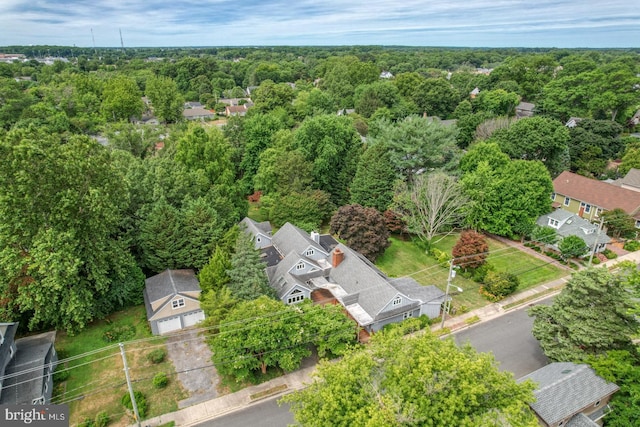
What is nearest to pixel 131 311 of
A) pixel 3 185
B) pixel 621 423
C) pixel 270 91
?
pixel 3 185

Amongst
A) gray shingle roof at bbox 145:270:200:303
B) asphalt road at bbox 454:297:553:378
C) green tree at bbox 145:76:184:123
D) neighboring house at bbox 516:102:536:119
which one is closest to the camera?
asphalt road at bbox 454:297:553:378

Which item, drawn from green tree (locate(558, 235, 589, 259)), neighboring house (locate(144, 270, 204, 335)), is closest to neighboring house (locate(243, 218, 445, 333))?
neighboring house (locate(144, 270, 204, 335))

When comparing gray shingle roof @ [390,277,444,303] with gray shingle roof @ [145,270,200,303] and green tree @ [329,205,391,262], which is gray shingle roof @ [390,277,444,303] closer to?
green tree @ [329,205,391,262]

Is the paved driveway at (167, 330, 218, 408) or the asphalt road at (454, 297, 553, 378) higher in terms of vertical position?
the paved driveway at (167, 330, 218, 408)

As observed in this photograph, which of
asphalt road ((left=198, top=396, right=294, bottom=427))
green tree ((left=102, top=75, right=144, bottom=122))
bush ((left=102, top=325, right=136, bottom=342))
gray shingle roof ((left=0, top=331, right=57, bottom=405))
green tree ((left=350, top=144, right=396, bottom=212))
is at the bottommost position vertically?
asphalt road ((left=198, top=396, right=294, bottom=427))

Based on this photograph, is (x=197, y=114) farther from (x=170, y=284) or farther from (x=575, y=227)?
(x=575, y=227)

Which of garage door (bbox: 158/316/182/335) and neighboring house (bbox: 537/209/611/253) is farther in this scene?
neighboring house (bbox: 537/209/611/253)

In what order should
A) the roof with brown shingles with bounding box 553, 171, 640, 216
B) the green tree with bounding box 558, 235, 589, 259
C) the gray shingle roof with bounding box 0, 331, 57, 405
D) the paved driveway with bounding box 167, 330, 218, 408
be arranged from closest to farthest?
the gray shingle roof with bounding box 0, 331, 57, 405 < the paved driveway with bounding box 167, 330, 218, 408 < the green tree with bounding box 558, 235, 589, 259 < the roof with brown shingles with bounding box 553, 171, 640, 216
